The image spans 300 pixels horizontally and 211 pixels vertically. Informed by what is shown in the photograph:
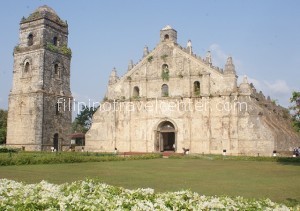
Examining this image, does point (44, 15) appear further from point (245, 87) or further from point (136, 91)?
point (245, 87)

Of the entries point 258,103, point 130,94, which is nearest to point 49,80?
point 130,94

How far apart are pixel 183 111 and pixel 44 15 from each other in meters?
19.8

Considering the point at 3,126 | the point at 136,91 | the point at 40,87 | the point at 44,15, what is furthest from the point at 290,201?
the point at 3,126

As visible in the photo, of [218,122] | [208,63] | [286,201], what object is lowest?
[286,201]

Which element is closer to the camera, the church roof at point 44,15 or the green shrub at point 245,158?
the green shrub at point 245,158

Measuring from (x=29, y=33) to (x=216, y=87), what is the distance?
23.3 m

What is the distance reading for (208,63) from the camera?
3853cm

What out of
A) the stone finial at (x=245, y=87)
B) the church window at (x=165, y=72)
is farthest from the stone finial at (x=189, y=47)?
the stone finial at (x=245, y=87)

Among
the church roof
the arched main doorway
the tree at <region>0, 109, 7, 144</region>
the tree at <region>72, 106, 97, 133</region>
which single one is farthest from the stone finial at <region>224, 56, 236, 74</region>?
the tree at <region>72, 106, 97, 133</region>

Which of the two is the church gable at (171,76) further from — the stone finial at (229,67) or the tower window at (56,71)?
the tower window at (56,71)

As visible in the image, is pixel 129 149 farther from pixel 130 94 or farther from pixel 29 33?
pixel 29 33

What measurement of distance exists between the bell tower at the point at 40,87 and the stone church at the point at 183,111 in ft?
15.1

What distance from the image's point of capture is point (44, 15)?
1698 inches

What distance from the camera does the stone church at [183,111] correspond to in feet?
116
